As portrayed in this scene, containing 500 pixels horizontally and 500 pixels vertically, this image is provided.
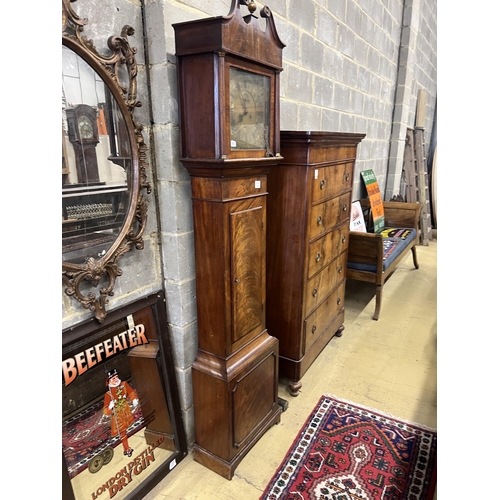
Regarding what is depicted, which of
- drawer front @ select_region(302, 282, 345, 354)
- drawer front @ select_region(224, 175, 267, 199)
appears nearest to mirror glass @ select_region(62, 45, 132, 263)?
drawer front @ select_region(224, 175, 267, 199)

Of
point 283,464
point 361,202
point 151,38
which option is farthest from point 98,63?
point 361,202

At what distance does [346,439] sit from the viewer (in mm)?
1798

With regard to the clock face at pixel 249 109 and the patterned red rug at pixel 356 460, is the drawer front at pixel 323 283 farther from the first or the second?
the clock face at pixel 249 109

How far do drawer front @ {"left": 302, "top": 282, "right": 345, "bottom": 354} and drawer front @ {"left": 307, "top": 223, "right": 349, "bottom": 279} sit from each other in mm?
277

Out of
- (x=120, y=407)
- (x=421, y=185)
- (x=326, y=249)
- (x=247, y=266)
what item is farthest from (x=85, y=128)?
(x=421, y=185)

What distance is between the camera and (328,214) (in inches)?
85.3

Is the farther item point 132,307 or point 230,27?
point 132,307

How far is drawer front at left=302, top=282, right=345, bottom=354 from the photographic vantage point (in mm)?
2164

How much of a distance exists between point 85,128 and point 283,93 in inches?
54.3

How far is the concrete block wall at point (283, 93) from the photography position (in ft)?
4.31

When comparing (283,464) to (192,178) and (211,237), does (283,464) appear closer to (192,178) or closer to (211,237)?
(211,237)

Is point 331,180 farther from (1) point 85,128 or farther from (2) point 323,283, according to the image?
(1) point 85,128

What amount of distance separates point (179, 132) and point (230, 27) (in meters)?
0.40

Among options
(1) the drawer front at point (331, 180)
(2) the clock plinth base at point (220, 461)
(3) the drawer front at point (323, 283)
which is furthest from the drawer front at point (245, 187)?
(2) the clock plinth base at point (220, 461)
